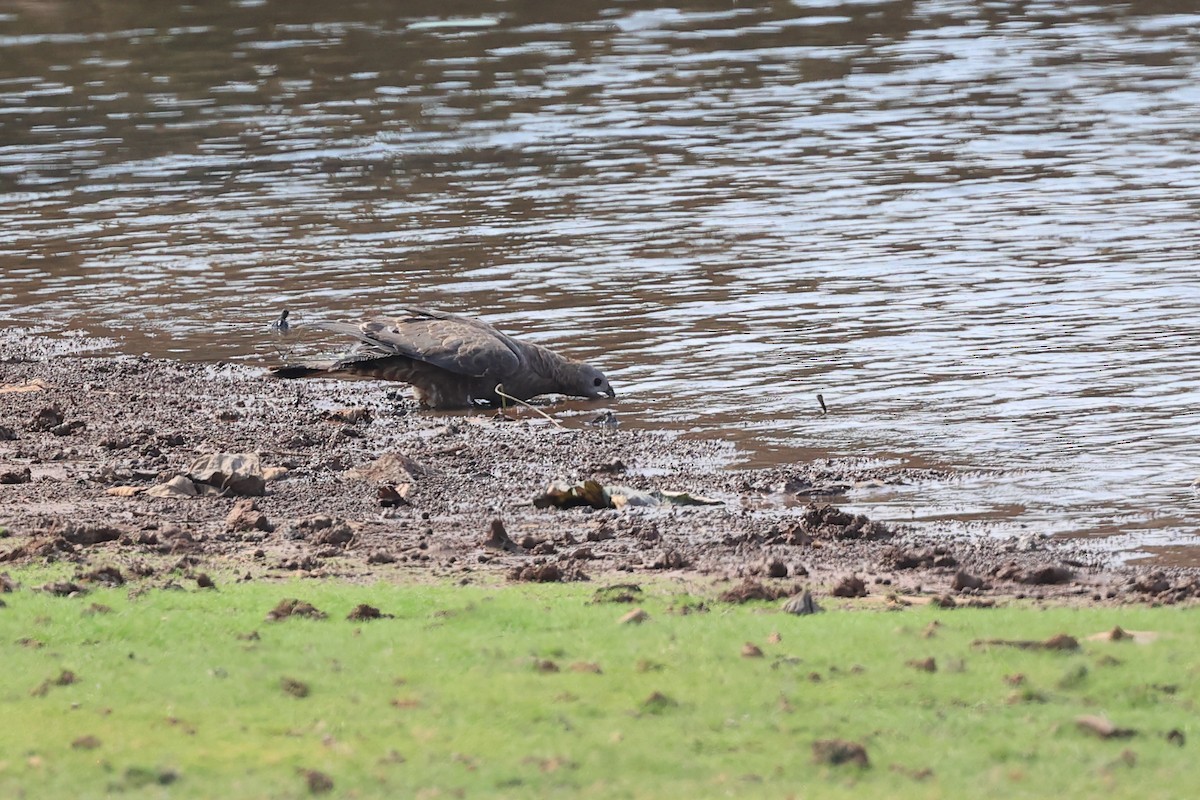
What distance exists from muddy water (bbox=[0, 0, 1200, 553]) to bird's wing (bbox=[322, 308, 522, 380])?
3.26 feet

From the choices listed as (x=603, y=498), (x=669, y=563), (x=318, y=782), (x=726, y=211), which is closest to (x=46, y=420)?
(x=603, y=498)

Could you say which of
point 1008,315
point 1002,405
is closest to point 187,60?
point 1008,315

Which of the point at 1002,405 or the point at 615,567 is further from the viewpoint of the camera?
the point at 1002,405

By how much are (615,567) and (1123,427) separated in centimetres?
410

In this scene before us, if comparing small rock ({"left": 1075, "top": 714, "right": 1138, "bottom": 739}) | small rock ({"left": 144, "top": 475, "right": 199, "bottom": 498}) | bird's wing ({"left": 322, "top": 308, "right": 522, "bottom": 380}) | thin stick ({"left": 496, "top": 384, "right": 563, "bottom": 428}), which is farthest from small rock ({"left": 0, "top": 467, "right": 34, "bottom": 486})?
small rock ({"left": 1075, "top": 714, "right": 1138, "bottom": 739})

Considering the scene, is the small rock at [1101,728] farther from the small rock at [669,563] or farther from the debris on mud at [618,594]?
the small rock at [669,563]

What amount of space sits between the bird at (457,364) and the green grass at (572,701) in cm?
507

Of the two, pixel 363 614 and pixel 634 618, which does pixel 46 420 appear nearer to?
pixel 363 614

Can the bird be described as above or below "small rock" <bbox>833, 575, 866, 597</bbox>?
below

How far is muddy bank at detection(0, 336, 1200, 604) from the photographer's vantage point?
8.44m

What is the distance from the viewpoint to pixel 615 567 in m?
8.62

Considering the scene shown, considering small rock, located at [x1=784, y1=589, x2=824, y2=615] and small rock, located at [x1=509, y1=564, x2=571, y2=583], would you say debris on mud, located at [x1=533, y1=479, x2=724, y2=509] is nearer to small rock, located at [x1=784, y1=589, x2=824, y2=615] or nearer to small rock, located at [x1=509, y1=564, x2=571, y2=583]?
small rock, located at [x1=509, y1=564, x2=571, y2=583]

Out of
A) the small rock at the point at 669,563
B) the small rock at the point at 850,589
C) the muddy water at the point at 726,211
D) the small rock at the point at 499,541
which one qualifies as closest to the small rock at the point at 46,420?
the muddy water at the point at 726,211

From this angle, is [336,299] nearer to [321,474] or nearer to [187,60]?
[321,474]
